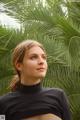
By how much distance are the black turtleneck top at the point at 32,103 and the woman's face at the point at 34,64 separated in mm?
60

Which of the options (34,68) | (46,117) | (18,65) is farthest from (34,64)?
(46,117)

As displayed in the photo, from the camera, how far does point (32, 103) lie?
1943mm

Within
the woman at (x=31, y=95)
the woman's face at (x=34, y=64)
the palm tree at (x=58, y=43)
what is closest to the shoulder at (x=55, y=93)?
the woman at (x=31, y=95)

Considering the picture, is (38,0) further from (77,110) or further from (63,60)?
(77,110)

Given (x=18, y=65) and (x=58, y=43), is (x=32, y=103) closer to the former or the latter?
(x=18, y=65)

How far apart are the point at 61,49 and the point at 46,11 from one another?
0.83 metres

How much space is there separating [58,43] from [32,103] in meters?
3.27

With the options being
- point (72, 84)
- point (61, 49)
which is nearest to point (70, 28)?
point (61, 49)

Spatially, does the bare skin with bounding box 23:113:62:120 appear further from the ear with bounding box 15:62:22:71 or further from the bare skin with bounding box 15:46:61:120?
the ear with bounding box 15:62:22:71

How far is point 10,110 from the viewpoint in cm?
198

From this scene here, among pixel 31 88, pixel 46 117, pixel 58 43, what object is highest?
pixel 31 88

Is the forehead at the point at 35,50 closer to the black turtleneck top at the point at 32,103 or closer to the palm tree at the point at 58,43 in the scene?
the black turtleneck top at the point at 32,103

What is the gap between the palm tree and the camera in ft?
16.2

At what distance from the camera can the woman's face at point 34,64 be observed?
1.94m
